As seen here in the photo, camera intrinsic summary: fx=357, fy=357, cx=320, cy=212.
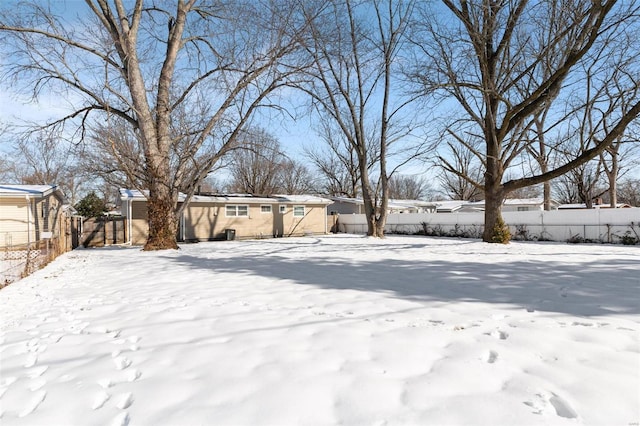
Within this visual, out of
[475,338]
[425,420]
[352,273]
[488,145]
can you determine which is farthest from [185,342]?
[488,145]

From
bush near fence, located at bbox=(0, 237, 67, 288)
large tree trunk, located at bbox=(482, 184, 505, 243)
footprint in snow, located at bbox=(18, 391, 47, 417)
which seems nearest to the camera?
footprint in snow, located at bbox=(18, 391, 47, 417)

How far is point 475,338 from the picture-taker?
2.99m

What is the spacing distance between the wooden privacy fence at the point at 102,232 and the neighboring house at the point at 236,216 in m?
0.48

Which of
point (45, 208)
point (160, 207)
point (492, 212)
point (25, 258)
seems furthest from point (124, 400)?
point (45, 208)

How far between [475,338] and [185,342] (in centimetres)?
247

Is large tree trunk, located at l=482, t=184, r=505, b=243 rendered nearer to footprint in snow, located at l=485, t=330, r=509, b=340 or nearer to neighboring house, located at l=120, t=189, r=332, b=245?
footprint in snow, located at l=485, t=330, r=509, b=340

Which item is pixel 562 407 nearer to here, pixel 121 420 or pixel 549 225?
pixel 121 420

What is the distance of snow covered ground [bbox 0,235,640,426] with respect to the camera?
1965 millimetres

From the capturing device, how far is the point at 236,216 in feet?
67.1

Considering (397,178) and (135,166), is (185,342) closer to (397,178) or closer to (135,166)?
(135,166)

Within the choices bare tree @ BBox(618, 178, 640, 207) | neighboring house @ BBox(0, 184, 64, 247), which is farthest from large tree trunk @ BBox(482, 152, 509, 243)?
bare tree @ BBox(618, 178, 640, 207)

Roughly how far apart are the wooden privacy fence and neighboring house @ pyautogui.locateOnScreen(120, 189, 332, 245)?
48 cm

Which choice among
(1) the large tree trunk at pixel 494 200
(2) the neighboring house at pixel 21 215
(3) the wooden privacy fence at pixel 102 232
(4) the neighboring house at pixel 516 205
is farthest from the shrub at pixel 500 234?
(4) the neighboring house at pixel 516 205

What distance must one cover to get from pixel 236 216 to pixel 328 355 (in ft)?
60.4
